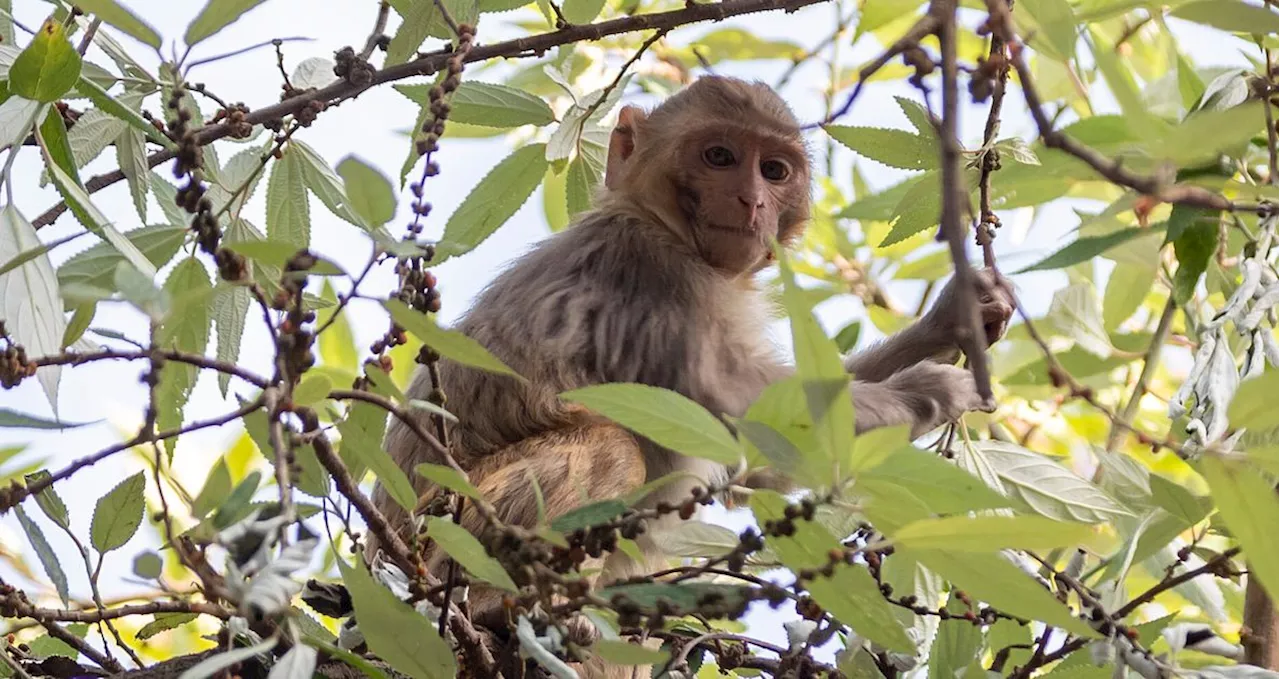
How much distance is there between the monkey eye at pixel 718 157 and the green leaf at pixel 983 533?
3.11 meters

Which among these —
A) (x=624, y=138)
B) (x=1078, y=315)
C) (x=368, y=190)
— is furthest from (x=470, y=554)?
(x=624, y=138)

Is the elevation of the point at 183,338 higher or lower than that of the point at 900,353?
lower

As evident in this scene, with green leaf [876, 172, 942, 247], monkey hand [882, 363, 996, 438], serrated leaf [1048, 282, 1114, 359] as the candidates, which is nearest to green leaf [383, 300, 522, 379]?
green leaf [876, 172, 942, 247]

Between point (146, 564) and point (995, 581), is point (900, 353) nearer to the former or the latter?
point (995, 581)

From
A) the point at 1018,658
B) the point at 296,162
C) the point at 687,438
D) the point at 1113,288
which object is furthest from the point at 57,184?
the point at 1113,288

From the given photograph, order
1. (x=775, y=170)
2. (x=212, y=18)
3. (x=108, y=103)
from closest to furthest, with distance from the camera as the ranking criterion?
1. (x=212, y=18)
2. (x=108, y=103)
3. (x=775, y=170)

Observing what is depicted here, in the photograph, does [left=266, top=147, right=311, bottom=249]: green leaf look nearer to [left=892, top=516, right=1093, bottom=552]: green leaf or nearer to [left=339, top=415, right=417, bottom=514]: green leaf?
[left=339, top=415, right=417, bottom=514]: green leaf

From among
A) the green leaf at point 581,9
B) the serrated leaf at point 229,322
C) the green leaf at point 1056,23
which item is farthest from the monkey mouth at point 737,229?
the green leaf at point 1056,23

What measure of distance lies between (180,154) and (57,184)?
58cm

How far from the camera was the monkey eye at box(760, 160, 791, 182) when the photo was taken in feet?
16.3

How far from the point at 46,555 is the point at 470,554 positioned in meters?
1.12

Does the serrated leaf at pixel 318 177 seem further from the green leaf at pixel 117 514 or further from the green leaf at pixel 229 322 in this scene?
the green leaf at pixel 117 514

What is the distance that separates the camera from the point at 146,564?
1.83 meters

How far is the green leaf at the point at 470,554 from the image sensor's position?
82.4 inches
